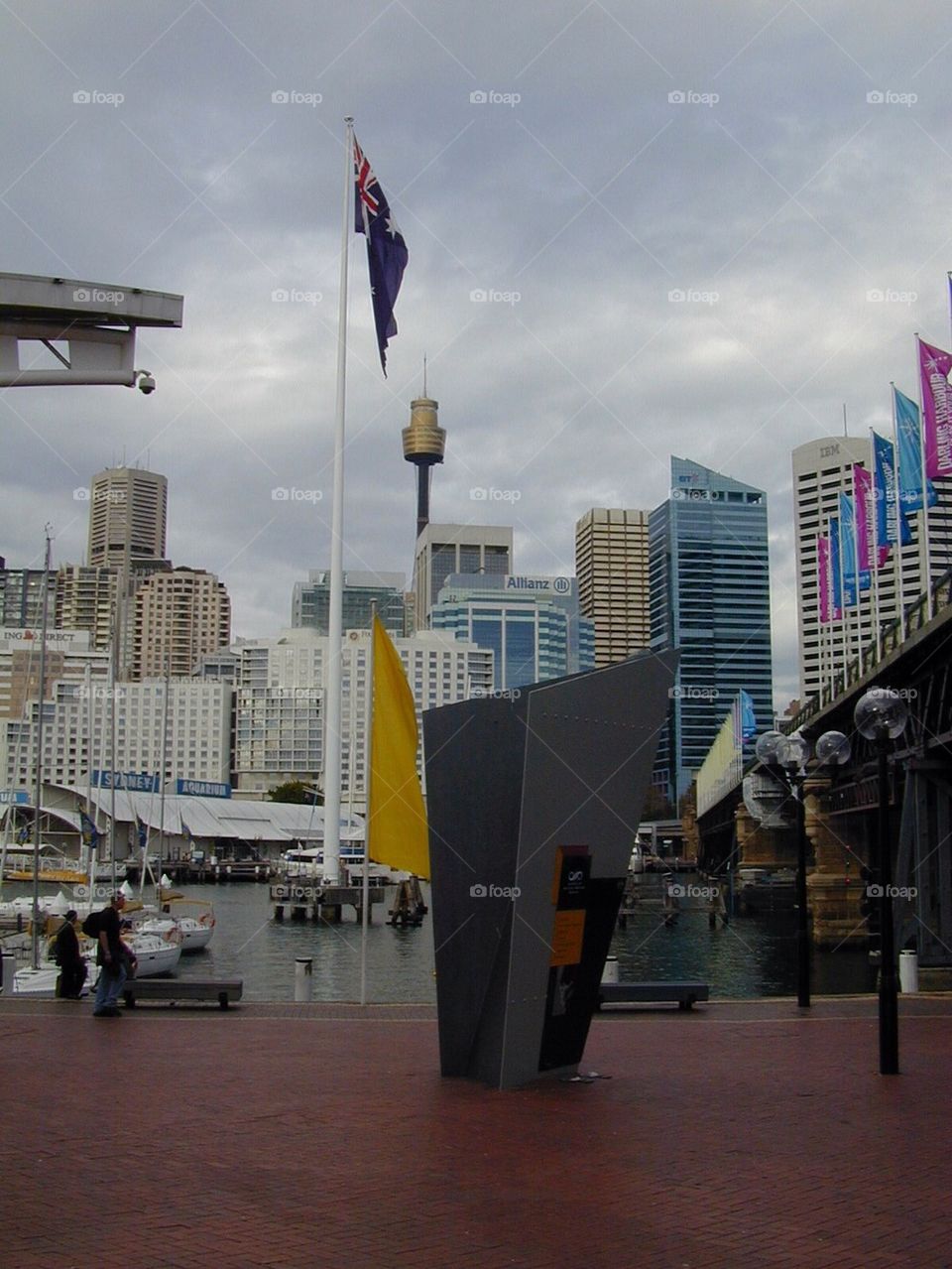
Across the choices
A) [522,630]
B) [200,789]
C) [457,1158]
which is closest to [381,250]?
[457,1158]

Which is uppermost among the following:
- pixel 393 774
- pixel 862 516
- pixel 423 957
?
pixel 862 516

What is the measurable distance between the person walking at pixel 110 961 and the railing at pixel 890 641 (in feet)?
74.7

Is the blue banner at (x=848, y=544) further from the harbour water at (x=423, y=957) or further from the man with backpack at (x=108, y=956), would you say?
the man with backpack at (x=108, y=956)

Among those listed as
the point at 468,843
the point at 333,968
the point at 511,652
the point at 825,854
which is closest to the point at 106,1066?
the point at 468,843

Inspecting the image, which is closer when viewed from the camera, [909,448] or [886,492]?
[909,448]

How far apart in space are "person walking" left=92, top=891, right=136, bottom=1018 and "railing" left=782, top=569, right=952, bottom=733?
74.7 ft

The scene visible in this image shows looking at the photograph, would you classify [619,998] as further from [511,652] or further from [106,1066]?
[511,652]

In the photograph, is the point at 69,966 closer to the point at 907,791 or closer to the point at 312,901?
the point at 907,791

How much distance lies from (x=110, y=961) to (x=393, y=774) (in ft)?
18.2

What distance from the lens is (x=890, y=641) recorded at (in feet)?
178

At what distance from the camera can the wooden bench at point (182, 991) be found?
21.9 m

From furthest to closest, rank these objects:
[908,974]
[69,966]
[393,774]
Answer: [908,974], [69,966], [393,774]

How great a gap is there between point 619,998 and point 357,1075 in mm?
7935

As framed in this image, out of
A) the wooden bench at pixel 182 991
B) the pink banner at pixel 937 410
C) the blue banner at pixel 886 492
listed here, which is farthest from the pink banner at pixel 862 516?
the wooden bench at pixel 182 991
